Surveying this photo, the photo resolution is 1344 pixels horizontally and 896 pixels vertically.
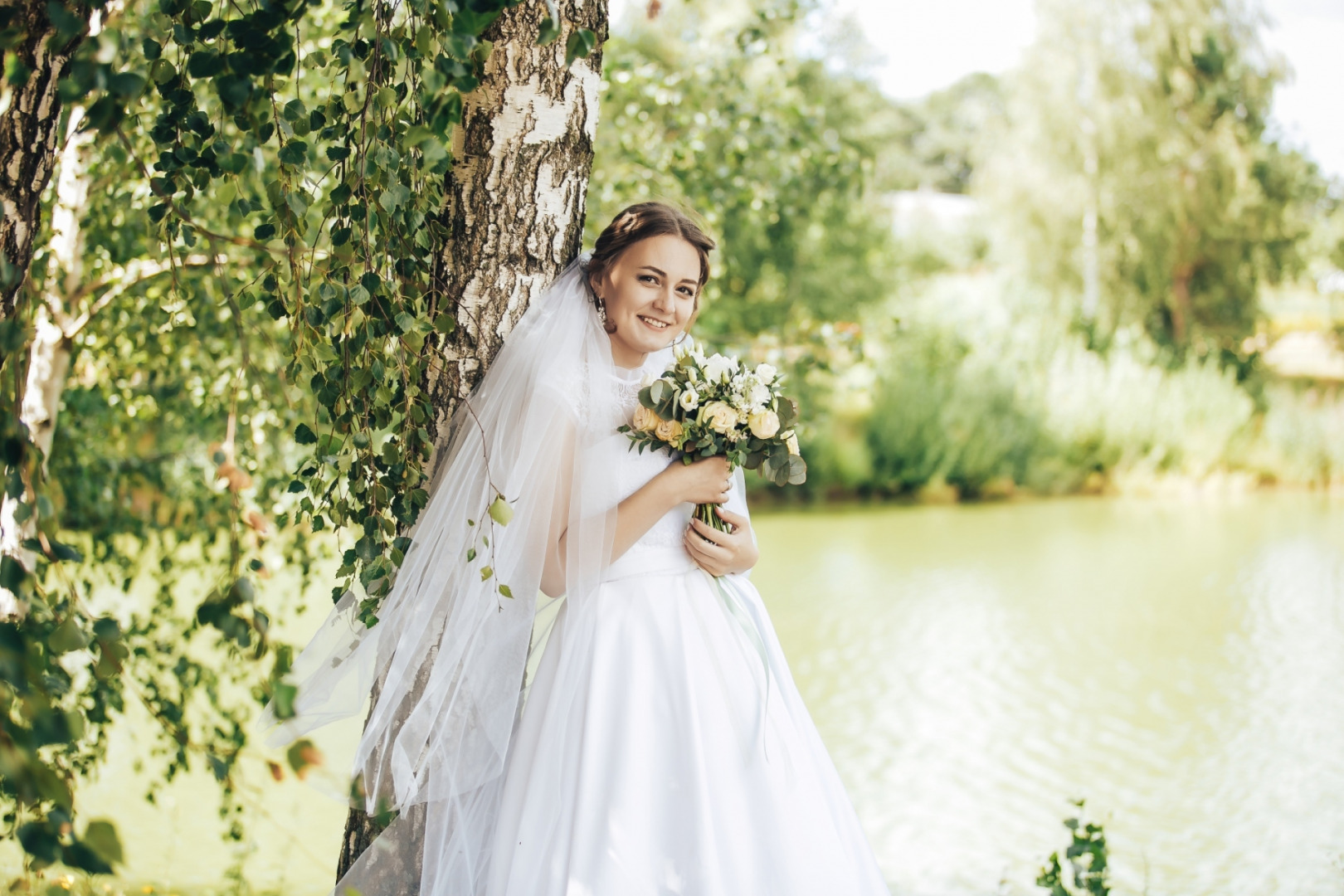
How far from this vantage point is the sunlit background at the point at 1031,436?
4.64m

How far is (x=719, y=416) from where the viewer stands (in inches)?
80.0

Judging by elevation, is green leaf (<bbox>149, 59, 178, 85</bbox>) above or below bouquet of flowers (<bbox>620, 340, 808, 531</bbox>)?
above

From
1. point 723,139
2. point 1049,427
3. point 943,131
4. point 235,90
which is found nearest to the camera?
point 235,90

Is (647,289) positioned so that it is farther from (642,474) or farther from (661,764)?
(661,764)

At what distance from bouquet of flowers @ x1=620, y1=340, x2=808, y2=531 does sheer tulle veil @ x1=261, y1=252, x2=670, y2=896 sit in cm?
16

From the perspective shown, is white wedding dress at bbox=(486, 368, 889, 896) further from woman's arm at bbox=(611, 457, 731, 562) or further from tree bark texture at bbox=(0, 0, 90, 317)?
tree bark texture at bbox=(0, 0, 90, 317)

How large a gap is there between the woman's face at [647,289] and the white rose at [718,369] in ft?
0.54

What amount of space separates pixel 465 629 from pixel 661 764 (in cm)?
46

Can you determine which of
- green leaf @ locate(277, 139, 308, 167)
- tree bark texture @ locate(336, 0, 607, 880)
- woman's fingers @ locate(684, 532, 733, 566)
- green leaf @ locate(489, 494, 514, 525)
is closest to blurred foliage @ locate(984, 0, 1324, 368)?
woman's fingers @ locate(684, 532, 733, 566)

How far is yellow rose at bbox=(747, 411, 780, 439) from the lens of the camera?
6.79 ft

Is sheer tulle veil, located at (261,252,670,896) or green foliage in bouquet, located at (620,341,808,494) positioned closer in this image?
sheer tulle veil, located at (261,252,670,896)

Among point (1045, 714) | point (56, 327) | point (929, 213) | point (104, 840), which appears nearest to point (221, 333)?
point (56, 327)

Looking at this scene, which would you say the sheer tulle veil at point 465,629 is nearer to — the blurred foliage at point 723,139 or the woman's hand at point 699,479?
the woman's hand at point 699,479

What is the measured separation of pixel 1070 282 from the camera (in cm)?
1678
